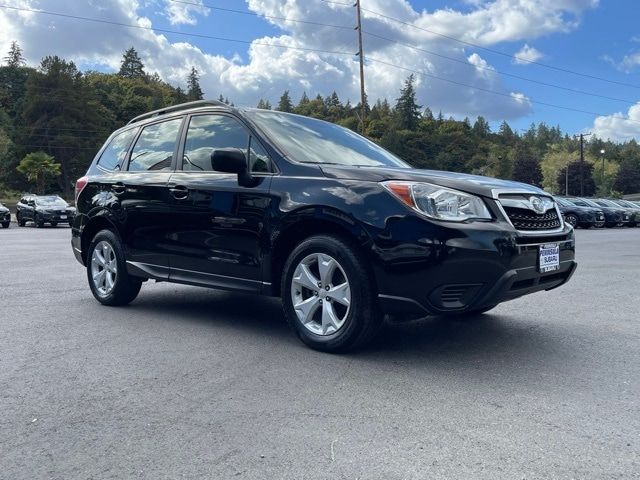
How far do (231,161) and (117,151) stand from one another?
96.8 inches

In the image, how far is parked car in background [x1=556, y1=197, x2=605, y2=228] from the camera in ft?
104

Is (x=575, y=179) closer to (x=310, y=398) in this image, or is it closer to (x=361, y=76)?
(x=361, y=76)

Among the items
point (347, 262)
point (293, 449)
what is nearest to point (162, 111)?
point (347, 262)

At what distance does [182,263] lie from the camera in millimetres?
5180

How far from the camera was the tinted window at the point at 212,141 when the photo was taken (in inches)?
187

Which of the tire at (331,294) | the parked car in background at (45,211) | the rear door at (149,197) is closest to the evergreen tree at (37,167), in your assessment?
the parked car in background at (45,211)

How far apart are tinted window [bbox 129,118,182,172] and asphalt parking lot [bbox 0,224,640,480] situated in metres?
1.43

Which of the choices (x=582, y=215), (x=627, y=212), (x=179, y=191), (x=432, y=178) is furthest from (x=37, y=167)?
(x=432, y=178)

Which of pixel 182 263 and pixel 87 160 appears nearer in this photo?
pixel 182 263

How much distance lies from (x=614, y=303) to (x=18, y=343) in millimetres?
5799

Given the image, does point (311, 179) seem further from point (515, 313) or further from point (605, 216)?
point (605, 216)

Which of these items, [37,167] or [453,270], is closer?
[453,270]

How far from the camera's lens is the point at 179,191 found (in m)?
5.12

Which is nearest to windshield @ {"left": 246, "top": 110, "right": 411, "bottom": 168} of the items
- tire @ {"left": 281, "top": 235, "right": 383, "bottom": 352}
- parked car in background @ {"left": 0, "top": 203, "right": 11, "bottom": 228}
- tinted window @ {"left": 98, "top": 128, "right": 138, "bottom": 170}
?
tire @ {"left": 281, "top": 235, "right": 383, "bottom": 352}
